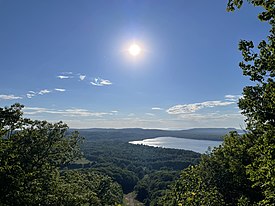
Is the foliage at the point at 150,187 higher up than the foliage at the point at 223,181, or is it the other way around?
the foliage at the point at 223,181

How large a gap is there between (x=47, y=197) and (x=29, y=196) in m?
6.04

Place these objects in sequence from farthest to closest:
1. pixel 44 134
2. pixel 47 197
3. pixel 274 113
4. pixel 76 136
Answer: pixel 76 136 → pixel 44 134 → pixel 47 197 → pixel 274 113

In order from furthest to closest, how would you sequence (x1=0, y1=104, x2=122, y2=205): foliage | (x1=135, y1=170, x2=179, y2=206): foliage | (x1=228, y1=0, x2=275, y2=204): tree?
1. (x1=135, y1=170, x2=179, y2=206): foliage
2. (x1=0, y1=104, x2=122, y2=205): foliage
3. (x1=228, y1=0, x2=275, y2=204): tree

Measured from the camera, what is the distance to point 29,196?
52.0ft

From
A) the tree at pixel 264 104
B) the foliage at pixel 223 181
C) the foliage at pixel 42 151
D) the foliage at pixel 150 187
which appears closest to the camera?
the tree at pixel 264 104

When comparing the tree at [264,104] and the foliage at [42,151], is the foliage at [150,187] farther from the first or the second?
the tree at [264,104]

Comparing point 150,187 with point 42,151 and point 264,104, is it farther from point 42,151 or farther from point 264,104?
point 264,104

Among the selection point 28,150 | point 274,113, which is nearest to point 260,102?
point 274,113

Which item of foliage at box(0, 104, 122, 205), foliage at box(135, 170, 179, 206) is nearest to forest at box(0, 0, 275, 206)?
foliage at box(0, 104, 122, 205)

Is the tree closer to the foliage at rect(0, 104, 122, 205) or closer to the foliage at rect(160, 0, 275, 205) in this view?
the foliage at rect(160, 0, 275, 205)

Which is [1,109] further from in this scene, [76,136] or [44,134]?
[76,136]

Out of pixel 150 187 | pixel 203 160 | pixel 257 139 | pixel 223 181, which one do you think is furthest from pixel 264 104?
pixel 150 187

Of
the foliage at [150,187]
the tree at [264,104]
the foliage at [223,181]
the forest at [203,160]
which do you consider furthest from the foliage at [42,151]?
the foliage at [150,187]

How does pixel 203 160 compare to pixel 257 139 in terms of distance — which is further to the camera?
pixel 203 160
